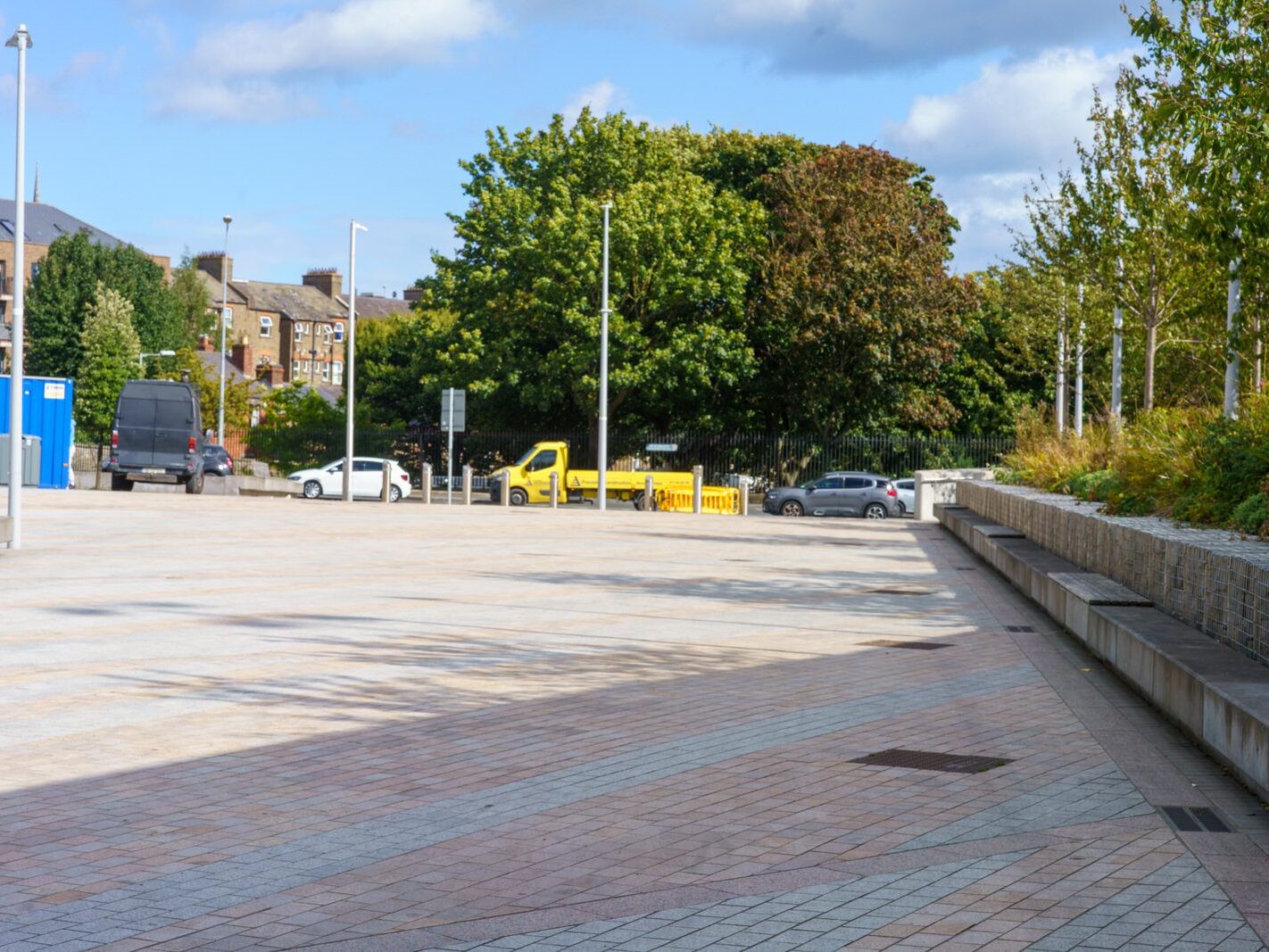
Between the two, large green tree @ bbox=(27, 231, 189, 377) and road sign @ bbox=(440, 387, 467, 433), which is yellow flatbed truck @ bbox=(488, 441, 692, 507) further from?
large green tree @ bbox=(27, 231, 189, 377)

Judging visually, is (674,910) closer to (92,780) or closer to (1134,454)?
(92,780)

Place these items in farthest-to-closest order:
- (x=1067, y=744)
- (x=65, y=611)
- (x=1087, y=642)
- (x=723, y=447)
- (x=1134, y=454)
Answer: (x=723, y=447), (x=1134, y=454), (x=65, y=611), (x=1087, y=642), (x=1067, y=744)

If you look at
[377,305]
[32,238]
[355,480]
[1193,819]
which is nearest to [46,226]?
[32,238]

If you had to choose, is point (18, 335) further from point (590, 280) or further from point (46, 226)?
point (46, 226)

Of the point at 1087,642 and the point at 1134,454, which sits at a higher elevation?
the point at 1134,454

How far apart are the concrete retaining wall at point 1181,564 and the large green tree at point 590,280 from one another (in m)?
30.0

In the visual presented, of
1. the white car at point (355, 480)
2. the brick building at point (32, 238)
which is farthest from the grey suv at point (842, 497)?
the brick building at point (32, 238)

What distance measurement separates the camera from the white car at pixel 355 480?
47.9 meters

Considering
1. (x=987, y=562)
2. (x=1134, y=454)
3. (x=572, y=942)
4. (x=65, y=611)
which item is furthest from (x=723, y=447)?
(x=572, y=942)

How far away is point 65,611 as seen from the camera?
42.4ft

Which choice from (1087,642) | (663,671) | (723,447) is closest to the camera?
(663,671)

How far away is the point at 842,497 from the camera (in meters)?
44.4

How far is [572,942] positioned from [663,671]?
564 centimetres

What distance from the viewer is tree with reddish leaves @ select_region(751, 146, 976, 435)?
48.6 meters
